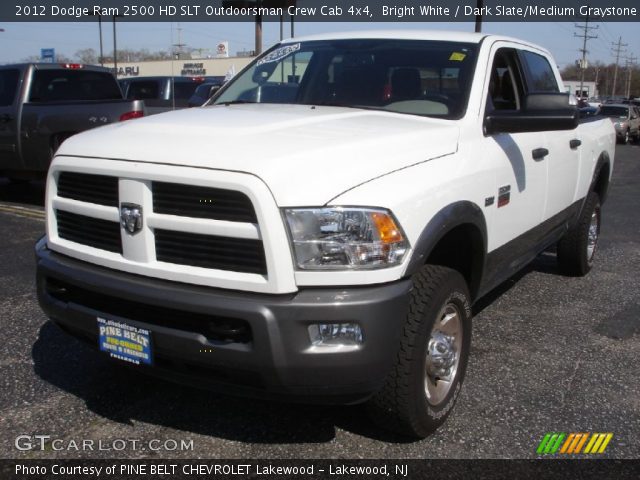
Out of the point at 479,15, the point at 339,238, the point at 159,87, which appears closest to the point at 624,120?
the point at 479,15

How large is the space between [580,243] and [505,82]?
79.5 inches

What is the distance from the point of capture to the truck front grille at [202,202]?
8.25 feet

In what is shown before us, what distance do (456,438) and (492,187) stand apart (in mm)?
1261

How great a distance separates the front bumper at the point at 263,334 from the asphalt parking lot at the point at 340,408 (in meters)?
0.51

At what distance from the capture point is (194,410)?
3369mm

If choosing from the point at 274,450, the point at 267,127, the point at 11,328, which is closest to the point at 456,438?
the point at 274,450

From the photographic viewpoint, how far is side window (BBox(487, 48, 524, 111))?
397cm

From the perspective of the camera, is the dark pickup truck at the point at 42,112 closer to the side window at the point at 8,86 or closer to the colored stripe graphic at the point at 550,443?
the side window at the point at 8,86

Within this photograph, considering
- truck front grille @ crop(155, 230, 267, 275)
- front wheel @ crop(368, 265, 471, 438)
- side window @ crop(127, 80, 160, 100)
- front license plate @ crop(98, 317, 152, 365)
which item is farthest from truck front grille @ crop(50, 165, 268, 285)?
side window @ crop(127, 80, 160, 100)

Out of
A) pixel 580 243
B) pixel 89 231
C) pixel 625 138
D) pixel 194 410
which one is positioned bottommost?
pixel 194 410

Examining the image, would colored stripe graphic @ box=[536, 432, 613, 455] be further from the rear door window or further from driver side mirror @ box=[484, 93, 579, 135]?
the rear door window

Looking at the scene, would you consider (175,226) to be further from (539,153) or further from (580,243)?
(580,243)

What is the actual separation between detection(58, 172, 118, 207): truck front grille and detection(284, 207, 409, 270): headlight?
85 cm

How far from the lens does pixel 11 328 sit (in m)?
4.41
